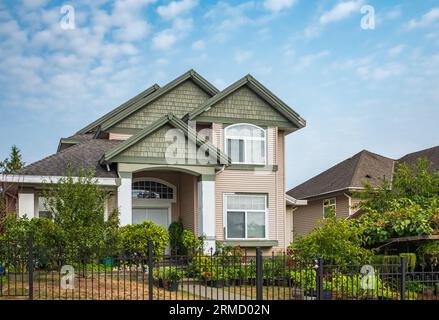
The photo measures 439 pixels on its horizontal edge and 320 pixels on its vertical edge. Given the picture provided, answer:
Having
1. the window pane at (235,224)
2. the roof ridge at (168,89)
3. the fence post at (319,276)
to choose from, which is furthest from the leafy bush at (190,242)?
the fence post at (319,276)

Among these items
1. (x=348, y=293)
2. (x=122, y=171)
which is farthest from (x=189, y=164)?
(x=348, y=293)

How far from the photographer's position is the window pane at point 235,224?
24000mm

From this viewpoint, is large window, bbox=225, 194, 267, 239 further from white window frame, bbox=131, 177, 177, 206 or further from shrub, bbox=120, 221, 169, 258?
shrub, bbox=120, 221, 169, 258

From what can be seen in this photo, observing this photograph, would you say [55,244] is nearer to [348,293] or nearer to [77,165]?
[77,165]

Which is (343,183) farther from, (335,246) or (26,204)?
(26,204)

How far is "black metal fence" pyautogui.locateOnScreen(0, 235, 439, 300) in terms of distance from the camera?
45.5ft

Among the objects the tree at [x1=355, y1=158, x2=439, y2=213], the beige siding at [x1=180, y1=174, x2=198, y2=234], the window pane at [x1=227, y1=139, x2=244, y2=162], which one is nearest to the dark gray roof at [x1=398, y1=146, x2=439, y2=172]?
the tree at [x1=355, y1=158, x2=439, y2=213]

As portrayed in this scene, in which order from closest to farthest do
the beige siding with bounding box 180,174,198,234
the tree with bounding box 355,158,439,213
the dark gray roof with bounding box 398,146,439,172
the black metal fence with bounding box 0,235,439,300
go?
1. the black metal fence with bounding box 0,235,439,300
2. the tree with bounding box 355,158,439,213
3. the beige siding with bounding box 180,174,198,234
4. the dark gray roof with bounding box 398,146,439,172

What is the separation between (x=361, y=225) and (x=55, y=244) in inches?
385

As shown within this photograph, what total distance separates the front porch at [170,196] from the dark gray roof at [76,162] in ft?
2.87

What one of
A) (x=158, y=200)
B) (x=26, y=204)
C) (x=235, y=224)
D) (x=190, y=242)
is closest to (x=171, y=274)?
(x=190, y=242)

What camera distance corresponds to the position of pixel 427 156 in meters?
32.7

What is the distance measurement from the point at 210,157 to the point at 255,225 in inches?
140
